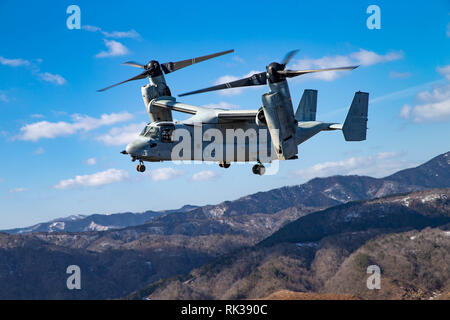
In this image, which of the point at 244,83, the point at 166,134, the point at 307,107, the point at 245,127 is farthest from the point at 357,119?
the point at 166,134

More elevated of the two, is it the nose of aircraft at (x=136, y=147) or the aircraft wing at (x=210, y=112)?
the aircraft wing at (x=210, y=112)

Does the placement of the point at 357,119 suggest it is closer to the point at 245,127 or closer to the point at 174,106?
the point at 245,127

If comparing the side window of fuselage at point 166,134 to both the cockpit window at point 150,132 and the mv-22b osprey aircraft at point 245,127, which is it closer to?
the mv-22b osprey aircraft at point 245,127

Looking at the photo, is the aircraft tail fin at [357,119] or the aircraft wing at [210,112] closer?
the aircraft wing at [210,112]

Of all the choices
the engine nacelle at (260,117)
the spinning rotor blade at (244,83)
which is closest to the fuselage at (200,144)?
the engine nacelle at (260,117)

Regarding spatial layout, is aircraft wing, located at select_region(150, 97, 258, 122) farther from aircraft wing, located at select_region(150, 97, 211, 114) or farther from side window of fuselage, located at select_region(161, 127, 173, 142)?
side window of fuselage, located at select_region(161, 127, 173, 142)

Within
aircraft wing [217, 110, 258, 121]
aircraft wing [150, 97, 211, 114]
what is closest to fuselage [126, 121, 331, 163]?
aircraft wing [217, 110, 258, 121]
